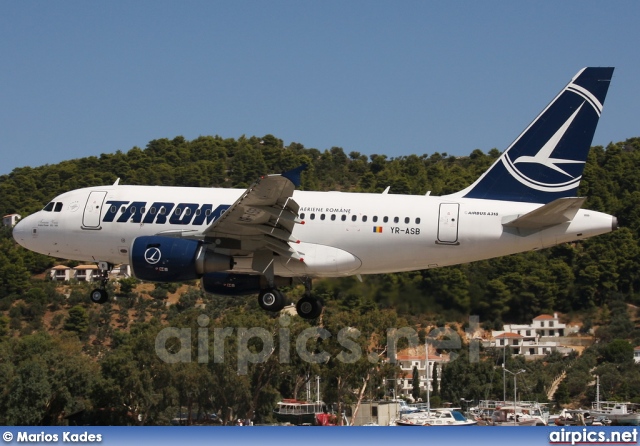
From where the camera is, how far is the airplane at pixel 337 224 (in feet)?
123

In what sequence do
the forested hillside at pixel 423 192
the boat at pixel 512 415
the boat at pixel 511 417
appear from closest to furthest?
the forested hillside at pixel 423 192, the boat at pixel 512 415, the boat at pixel 511 417

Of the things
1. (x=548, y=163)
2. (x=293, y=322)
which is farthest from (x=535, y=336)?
(x=548, y=163)

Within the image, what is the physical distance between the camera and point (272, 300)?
128 ft

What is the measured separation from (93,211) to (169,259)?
452 cm

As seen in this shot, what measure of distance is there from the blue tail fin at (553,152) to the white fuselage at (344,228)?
2.62 feet

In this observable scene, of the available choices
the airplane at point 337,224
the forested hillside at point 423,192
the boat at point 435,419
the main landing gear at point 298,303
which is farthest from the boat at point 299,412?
the airplane at point 337,224

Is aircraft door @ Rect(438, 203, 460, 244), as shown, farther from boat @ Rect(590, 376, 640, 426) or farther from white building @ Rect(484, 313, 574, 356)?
boat @ Rect(590, 376, 640, 426)

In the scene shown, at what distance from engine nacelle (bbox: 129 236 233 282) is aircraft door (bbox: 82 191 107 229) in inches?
102

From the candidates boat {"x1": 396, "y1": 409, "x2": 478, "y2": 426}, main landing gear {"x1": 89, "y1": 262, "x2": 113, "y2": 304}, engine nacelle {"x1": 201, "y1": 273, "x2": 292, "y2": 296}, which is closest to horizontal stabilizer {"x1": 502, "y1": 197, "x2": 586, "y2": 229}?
engine nacelle {"x1": 201, "y1": 273, "x2": 292, "y2": 296}

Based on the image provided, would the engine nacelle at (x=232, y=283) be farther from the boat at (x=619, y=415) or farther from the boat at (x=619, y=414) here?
the boat at (x=619, y=415)

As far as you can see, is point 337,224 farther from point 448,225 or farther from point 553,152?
point 553,152

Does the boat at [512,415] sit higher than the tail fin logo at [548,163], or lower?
lower

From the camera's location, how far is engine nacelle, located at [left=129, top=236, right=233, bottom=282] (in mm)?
38000

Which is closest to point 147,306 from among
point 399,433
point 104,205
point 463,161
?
point 104,205
